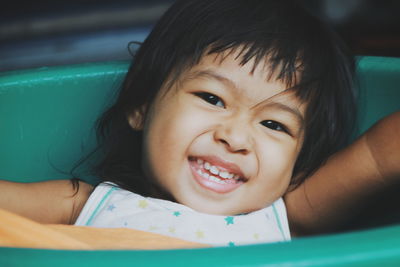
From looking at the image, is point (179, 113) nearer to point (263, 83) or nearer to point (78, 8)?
point (263, 83)

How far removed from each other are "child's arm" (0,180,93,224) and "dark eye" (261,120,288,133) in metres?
0.29

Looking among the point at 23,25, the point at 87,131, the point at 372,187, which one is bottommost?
the point at 23,25

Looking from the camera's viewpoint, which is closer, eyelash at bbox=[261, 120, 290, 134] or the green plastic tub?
eyelash at bbox=[261, 120, 290, 134]

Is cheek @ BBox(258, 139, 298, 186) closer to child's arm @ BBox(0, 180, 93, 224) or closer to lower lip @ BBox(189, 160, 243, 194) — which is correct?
lower lip @ BBox(189, 160, 243, 194)

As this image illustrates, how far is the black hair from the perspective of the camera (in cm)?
70

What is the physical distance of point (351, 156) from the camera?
2.31 feet

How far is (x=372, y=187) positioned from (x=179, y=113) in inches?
10.6

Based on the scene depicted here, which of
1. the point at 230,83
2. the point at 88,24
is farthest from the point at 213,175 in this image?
the point at 88,24

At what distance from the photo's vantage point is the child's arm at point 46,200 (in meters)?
0.73

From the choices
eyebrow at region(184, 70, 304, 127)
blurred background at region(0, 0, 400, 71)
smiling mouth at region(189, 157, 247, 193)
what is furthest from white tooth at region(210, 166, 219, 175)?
blurred background at region(0, 0, 400, 71)

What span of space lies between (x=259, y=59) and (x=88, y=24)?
1.99 m

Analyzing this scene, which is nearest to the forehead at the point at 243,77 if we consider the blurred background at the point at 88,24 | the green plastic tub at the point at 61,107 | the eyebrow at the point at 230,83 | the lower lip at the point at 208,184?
the eyebrow at the point at 230,83

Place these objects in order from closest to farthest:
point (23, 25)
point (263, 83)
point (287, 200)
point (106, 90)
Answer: point (263, 83)
point (287, 200)
point (106, 90)
point (23, 25)

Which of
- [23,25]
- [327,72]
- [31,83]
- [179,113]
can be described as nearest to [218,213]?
[179,113]
